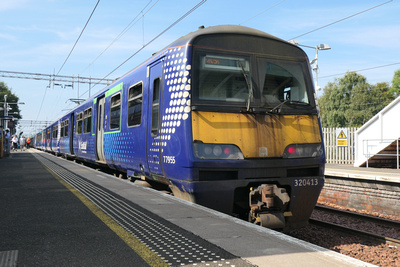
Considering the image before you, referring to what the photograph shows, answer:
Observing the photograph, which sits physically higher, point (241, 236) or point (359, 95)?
point (359, 95)

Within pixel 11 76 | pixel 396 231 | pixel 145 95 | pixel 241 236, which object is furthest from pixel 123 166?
pixel 11 76

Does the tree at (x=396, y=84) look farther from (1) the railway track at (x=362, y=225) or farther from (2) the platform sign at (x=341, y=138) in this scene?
(1) the railway track at (x=362, y=225)

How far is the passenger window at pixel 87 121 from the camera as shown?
12.6 meters

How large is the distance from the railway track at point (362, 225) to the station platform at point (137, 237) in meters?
3.25

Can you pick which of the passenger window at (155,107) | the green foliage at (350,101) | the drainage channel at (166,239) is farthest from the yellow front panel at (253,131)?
the green foliage at (350,101)

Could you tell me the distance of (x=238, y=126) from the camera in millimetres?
5211

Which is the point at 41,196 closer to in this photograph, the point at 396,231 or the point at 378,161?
the point at 396,231

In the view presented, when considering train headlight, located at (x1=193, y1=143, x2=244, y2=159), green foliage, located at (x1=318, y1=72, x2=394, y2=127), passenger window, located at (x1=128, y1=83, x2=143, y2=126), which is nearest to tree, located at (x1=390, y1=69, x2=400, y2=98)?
green foliage, located at (x1=318, y1=72, x2=394, y2=127)

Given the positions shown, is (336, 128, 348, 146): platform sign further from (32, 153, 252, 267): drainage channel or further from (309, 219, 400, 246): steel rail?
(32, 153, 252, 267): drainage channel

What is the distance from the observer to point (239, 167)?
202 inches

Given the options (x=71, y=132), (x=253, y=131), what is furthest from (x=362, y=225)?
(x=71, y=132)

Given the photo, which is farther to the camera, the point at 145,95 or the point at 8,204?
the point at 145,95

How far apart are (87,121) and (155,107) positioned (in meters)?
7.70

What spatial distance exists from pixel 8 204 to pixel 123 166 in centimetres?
299
